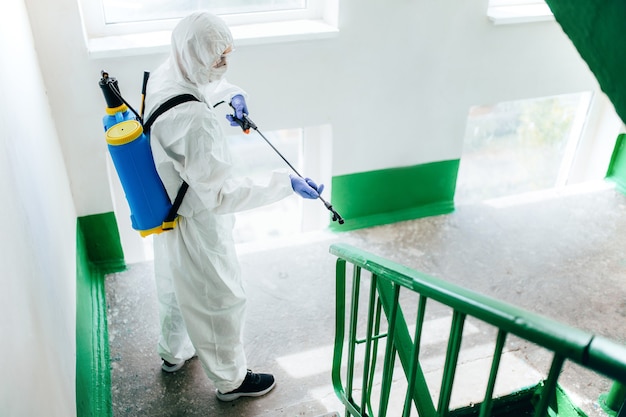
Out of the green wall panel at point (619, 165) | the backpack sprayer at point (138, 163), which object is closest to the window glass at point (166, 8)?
the backpack sprayer at point (138, 163)

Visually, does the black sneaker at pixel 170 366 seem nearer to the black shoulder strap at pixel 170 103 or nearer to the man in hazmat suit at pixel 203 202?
the man in hazmat suit at pixel 203 202

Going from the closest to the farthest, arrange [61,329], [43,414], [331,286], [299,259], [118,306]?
[43,414], [61,329], [118,306], [331,286], [299,259]

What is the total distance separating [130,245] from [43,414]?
2.15 meters

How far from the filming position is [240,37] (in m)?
2.83

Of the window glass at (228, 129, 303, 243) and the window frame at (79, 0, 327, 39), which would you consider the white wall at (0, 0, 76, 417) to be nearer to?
the window frame at (79, 0, 327, 39)

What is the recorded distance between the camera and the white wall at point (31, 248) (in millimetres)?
1334

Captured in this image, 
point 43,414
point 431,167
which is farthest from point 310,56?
point 43,414

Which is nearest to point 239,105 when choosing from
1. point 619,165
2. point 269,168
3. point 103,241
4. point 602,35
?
point 103,241

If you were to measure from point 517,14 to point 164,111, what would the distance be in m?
2.48

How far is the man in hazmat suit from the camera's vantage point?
1.89 metres

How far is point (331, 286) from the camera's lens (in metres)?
3.17

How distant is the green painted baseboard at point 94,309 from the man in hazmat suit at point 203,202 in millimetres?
317

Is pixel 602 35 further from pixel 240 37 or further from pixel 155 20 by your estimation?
pixel 155 20

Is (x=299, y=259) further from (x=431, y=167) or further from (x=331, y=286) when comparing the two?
(x=431, y=167)
